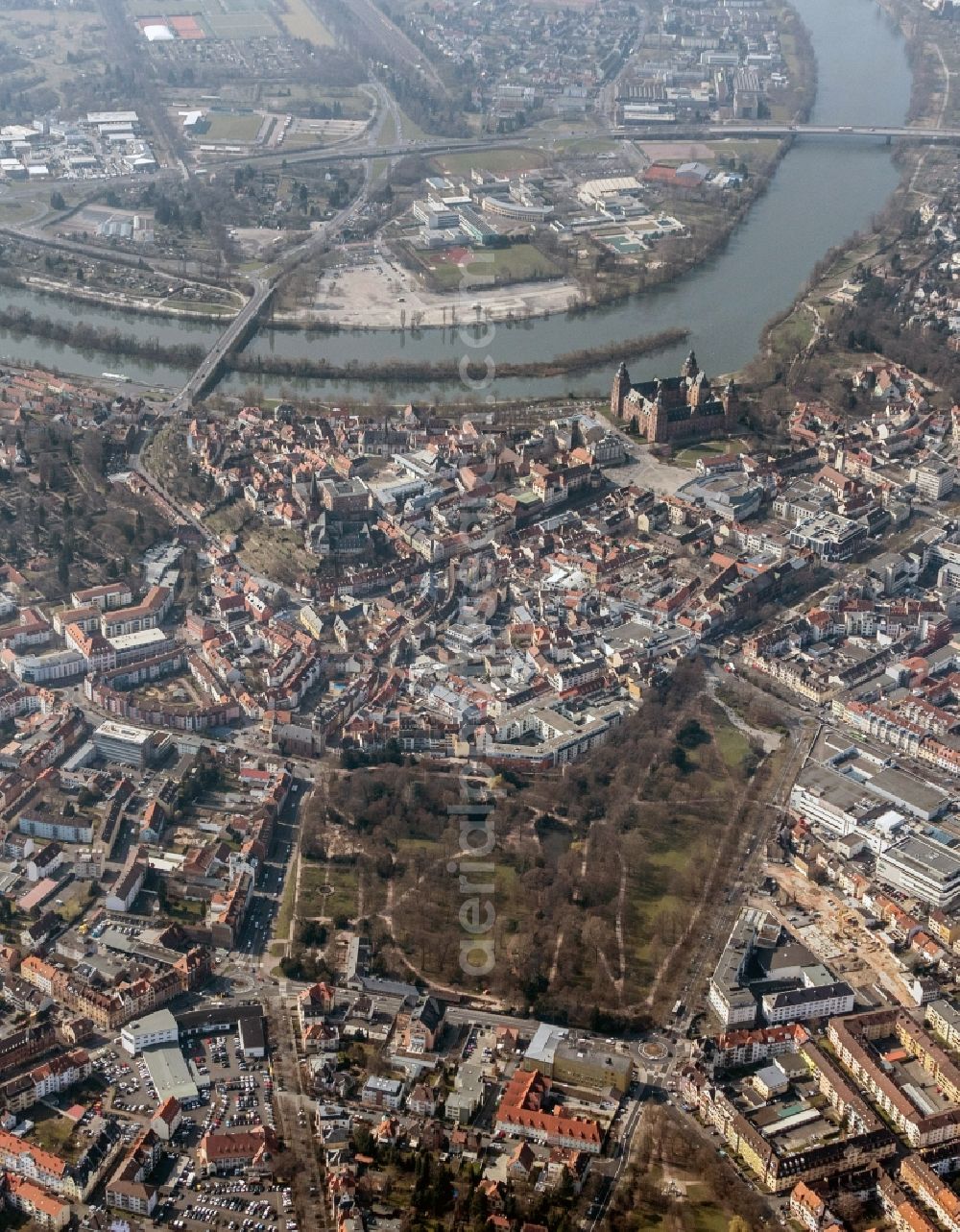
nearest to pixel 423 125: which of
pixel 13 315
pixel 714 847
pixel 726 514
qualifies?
pixel 13 315

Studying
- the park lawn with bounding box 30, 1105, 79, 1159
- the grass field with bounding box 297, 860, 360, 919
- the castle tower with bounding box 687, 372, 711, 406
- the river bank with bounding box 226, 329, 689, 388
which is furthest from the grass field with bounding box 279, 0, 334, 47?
the park lawn with bounding box 30, 1105, 79, 1159

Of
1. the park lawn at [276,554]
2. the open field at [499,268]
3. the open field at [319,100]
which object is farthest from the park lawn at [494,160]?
the park lawn at [276,554]

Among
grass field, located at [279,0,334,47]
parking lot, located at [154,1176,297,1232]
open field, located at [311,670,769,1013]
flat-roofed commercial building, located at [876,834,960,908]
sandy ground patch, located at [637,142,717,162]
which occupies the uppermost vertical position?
flat-roofed commercial building, located at [876,834,960,908]

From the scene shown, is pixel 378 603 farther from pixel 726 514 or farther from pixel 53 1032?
pixel 53 1032

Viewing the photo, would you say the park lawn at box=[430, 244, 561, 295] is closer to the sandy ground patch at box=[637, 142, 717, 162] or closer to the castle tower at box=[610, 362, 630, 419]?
the castle tower at box=[610, 362, 630, 419]

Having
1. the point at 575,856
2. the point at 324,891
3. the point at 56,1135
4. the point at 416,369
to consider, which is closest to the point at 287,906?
the point at 324,891

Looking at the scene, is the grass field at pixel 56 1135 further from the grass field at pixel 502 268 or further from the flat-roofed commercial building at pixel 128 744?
the grass field at pixel 502 268
